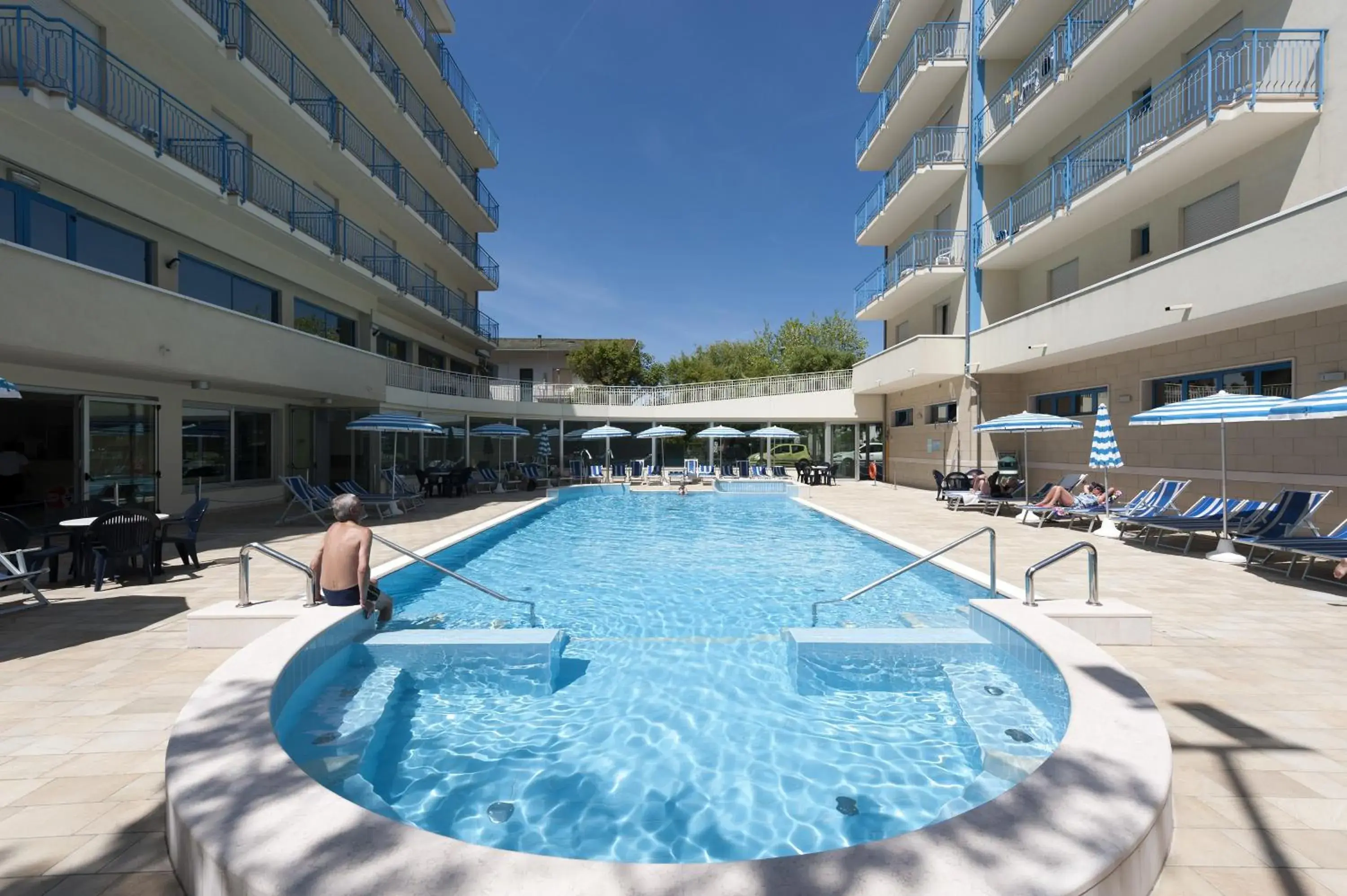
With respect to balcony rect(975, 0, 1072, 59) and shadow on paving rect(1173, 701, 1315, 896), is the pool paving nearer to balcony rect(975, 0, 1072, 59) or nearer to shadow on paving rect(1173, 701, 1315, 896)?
shadow on paving rect(1173, 701, 1315, 896)

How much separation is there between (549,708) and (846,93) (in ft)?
88.9

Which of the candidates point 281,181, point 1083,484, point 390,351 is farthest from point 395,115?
point 1083,484

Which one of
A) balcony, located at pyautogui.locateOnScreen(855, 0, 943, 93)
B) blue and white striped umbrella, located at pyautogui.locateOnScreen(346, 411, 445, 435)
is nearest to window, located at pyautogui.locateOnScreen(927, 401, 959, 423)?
balcony, located at pyautogui.locateOnScreen(855, 0, 943, 93)

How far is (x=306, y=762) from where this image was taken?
3.46 meters

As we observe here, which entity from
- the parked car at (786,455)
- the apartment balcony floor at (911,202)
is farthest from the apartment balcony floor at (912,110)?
the parked car at (786,455)

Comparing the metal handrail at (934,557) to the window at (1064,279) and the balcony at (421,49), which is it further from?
the balcony at (421,49)

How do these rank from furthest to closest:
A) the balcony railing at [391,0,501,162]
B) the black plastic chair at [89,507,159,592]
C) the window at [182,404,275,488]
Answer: the balcony railing at [391,0,501,162] → the window at [182,404,275,488] → the black plastic chair at [89,507,159,592]

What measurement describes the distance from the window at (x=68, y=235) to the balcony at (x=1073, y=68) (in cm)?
1845

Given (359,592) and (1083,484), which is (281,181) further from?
(1083,484)

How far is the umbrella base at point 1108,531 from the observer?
10.6 metres

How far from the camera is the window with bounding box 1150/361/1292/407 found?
31.5 ft

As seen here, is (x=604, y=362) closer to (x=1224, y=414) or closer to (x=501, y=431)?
(x=501, y=431)

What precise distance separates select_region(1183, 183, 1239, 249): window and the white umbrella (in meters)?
3.66

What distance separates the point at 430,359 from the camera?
25.0 metres
